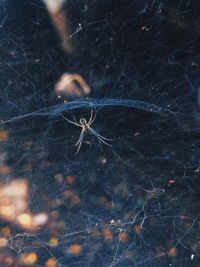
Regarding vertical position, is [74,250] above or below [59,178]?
below

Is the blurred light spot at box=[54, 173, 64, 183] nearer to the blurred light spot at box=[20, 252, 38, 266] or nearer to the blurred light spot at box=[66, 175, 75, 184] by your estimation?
the blurred light spot at box=[66, 175, 75, 184]

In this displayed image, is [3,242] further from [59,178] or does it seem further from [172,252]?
[172,252]

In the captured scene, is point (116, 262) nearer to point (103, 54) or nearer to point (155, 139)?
point (155, 139)

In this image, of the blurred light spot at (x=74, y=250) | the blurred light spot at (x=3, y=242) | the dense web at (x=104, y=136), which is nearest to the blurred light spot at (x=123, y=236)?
the dense web at (x=104, y=136)

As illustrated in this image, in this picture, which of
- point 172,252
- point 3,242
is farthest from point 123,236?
point 3,242

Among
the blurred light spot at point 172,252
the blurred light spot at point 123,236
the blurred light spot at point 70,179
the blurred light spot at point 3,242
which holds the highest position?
the blurred light spot at point 70,179

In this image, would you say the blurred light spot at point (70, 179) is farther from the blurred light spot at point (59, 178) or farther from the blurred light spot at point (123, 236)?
the blurred light spot at point (123, 236)

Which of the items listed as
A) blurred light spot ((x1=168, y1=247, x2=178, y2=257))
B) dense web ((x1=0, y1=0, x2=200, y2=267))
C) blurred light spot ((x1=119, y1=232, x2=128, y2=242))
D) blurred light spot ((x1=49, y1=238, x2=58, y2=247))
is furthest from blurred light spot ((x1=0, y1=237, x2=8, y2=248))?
blurred light spot ((x1=168, y1=247, x2=178, y2=257))

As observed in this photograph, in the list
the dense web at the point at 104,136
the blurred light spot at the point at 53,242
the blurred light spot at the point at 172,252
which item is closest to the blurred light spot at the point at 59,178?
the dense web at the point at 104,136

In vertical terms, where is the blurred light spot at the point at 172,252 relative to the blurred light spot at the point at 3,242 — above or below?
below
